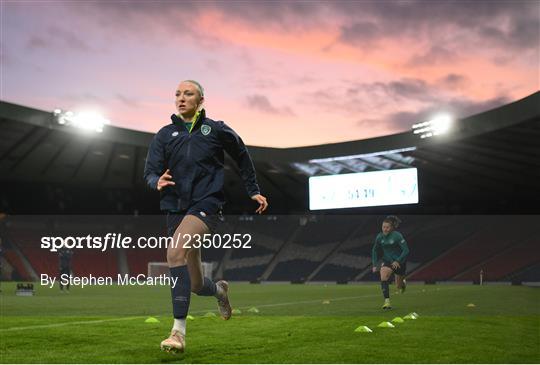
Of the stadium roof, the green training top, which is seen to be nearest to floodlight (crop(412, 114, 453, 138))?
the stadium roof

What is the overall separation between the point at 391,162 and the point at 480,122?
42.3 ft

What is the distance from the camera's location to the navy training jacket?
4.78 metres

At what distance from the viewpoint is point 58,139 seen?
125 feet

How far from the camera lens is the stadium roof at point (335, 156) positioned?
109 ft

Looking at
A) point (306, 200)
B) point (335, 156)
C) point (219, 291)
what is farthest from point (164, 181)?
point (306, 200)

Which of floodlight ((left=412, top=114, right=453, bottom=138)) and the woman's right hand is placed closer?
the woman's right hand

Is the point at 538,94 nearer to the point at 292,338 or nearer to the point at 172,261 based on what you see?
the point at 292,338

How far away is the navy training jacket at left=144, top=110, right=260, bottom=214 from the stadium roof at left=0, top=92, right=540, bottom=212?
1051 inches

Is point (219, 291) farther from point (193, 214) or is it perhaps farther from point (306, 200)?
point (306, 200)

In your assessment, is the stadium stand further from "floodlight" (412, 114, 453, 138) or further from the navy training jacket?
the navy training jacket

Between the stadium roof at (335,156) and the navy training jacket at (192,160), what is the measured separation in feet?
87.6

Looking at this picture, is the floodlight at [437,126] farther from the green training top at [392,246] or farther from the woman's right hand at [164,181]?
the woman's right hand at [164,181]

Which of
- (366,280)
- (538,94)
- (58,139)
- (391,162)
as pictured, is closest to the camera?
(538,94)

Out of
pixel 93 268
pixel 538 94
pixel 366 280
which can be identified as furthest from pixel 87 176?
pixel 538 94
